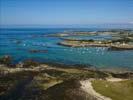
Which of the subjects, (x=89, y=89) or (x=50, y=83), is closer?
(x=89, y=89)

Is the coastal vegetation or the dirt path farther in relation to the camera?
the coastal vegetation

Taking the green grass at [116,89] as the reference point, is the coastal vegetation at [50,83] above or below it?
below

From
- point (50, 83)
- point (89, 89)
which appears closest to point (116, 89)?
point (89, 89)

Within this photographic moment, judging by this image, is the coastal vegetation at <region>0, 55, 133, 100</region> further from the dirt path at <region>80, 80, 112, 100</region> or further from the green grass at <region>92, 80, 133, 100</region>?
the dirt path at <region>80, 80, 112, 100</region>

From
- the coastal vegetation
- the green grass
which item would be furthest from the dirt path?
the green grass

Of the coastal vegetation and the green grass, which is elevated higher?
the green grass

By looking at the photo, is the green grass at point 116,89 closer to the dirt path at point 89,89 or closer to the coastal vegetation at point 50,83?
the coastal vegetation at point 50,83

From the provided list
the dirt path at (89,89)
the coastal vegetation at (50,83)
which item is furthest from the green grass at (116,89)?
the dirt path at (89,89)

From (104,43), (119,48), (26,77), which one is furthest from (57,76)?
(104,43)

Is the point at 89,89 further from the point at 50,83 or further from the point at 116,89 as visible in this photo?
the point at 50,83
